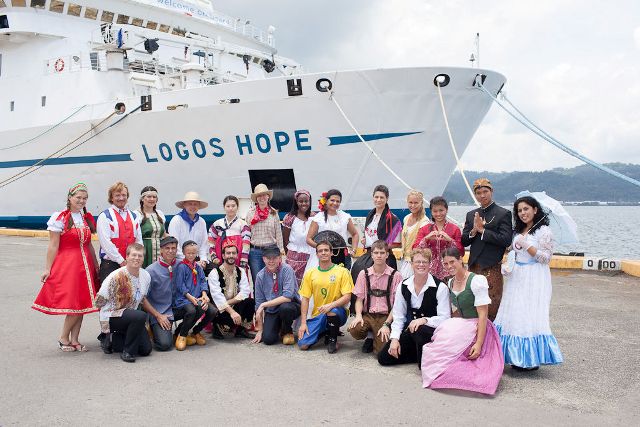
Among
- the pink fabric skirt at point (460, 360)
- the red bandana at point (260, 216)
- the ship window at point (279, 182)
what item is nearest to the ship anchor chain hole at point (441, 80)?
the ship window at point (279, 182)

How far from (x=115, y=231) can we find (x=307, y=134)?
19.6 feet

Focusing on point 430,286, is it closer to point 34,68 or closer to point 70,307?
point 70,307

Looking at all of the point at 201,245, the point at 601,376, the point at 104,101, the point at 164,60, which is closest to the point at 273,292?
the point at 201,245

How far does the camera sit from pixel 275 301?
492cm

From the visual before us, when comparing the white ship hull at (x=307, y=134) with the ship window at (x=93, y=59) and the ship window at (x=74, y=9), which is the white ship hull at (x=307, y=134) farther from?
the ship window at (x=74, y=9)

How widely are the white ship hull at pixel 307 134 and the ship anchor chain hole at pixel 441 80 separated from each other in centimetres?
9

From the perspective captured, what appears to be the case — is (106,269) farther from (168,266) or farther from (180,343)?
(180,343)

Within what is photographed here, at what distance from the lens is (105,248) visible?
15.3 feet

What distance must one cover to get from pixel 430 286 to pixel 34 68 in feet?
42.5

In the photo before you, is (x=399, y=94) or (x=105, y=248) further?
(x=399, y=94)

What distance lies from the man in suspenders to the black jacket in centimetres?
63

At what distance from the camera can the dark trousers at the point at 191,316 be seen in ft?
15.8

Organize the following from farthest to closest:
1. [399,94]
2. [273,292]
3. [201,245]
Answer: [399,94], [201,245], [273,292]

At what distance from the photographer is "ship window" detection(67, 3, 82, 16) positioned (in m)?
14.3
